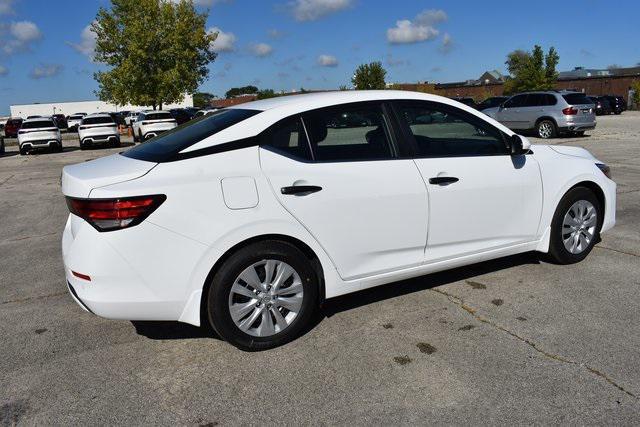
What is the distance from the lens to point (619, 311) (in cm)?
397

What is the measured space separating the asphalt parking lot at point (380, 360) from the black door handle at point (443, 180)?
0.96 meters

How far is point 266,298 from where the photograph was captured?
138 inches

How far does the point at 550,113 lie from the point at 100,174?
61.1 ft

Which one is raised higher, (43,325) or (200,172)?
(200,172)

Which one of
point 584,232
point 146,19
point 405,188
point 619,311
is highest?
point 146,19

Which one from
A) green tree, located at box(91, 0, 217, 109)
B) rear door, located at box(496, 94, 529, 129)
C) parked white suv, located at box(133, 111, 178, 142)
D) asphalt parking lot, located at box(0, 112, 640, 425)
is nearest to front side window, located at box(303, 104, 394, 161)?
asphalt parking lot, located at box(0, 112, 640, 425)

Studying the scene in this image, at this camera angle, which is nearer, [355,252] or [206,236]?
[206,236]

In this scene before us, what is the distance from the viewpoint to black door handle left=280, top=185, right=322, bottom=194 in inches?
136

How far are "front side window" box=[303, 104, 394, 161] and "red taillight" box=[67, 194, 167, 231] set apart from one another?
113cm

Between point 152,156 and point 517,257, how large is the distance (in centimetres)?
359

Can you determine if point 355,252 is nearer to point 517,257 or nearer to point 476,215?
point 476,215

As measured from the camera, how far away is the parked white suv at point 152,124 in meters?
24.7

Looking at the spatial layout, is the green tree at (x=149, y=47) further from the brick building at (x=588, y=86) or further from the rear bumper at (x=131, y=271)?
the rear bumper at (x=131, y=271)

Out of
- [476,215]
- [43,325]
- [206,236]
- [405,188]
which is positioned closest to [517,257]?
[476,215]
